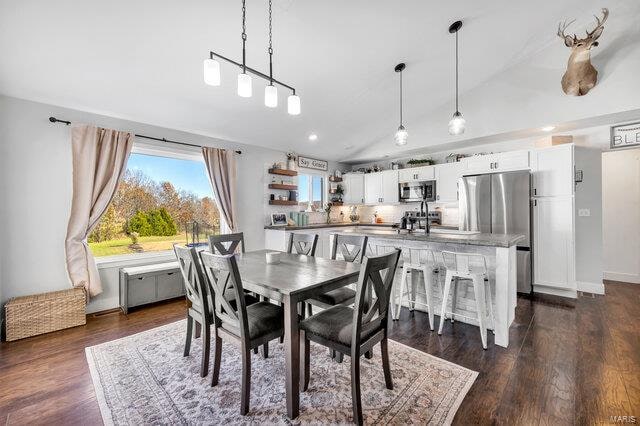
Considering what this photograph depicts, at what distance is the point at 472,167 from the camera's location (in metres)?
4.67

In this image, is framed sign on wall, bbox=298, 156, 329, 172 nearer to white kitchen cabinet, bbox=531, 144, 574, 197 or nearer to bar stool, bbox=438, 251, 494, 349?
bar stool, bbox=438, 251, 494, 349

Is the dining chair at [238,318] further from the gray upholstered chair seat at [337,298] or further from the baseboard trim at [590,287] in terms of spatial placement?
the baseboard trim at [590,287]

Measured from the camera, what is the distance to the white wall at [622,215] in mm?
4531

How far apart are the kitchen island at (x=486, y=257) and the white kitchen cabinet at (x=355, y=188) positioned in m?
3.19

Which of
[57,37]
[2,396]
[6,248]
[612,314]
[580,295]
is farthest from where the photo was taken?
[580,295]

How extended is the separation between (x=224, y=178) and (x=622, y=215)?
21.8ft

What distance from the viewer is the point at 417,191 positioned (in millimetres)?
5602

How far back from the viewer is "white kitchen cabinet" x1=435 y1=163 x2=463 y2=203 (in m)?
5.16

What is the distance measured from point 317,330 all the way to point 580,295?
4.39 m

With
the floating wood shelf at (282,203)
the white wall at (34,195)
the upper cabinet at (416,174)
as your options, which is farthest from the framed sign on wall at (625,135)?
the white wall at (34,195)

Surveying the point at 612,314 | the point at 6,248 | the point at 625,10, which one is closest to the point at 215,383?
the point at 6,248

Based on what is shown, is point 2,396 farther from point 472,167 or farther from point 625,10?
point 625,10

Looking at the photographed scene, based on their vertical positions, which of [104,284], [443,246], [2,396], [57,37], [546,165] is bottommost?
[2,396]

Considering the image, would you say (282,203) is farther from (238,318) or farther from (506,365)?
(506,365)
